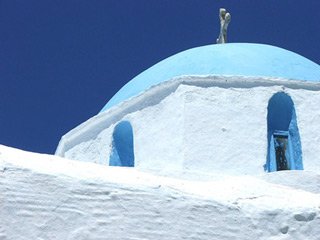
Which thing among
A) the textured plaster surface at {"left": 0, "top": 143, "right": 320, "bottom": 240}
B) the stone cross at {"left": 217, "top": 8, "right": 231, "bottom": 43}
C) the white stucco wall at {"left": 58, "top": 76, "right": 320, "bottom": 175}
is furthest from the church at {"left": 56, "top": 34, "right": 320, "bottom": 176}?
the textured plaster surface at {"left": 0, "top": 143, "right": 320, "bottom": 240}

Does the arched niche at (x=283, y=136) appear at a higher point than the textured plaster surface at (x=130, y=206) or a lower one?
higher

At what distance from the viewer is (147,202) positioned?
4164mm

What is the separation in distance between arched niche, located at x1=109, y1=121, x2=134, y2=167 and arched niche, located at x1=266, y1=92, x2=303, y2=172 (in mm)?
2049

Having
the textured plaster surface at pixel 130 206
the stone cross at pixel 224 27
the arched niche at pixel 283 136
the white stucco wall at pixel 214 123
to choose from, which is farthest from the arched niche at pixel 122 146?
the textured plaster surface at pixel 130 206

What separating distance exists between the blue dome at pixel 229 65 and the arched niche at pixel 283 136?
1.31 feet

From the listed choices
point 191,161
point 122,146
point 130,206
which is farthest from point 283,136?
point 130,206

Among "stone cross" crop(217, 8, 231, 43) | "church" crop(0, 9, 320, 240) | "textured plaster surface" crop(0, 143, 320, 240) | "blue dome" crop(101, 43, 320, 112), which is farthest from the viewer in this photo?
"stone cross" crop(217, 8, 231, 43)

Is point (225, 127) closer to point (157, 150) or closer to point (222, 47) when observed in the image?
point (157, 150)

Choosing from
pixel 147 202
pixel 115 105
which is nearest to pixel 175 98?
pixel 115 105

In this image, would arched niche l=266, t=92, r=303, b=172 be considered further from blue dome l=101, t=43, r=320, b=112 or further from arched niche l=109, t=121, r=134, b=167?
arched niche l=109, t=121, r=134, b=167

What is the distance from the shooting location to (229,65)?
8922 millimetres

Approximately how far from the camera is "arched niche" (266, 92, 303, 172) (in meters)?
8.62

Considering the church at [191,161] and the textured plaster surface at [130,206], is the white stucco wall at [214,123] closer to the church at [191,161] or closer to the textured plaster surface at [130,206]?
the church at [191,161]

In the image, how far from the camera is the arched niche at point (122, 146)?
9297mm
